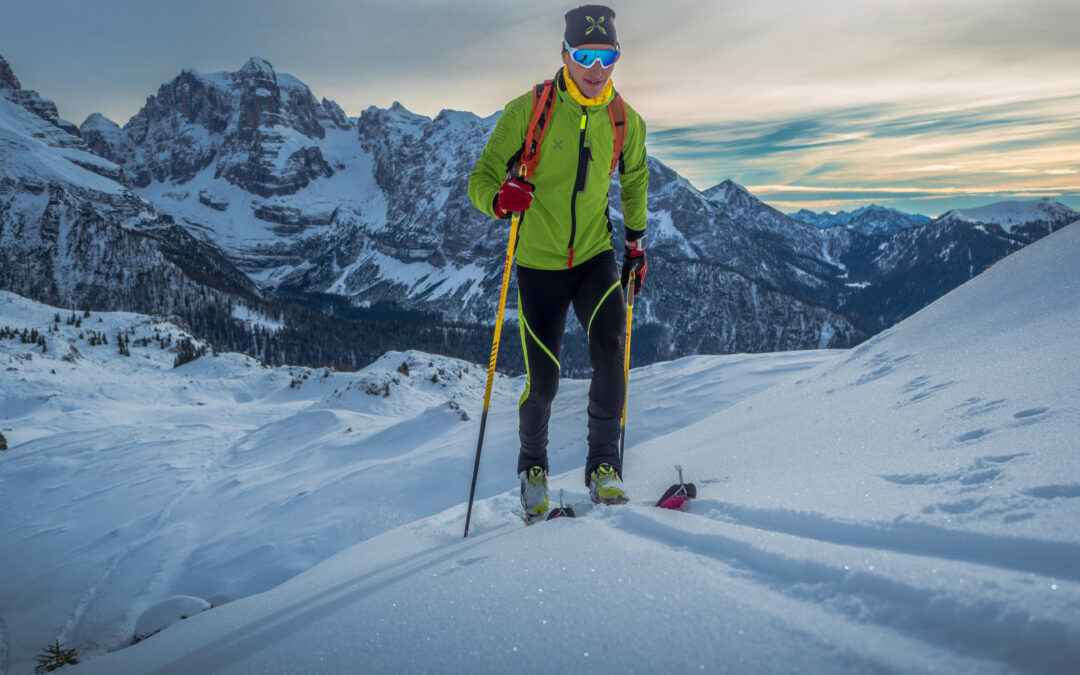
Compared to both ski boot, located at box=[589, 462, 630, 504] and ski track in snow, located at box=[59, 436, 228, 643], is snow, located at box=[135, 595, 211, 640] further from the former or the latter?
ski boot, located at box=[589, 462, 630, 504]

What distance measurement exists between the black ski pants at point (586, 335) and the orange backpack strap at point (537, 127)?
0.87 m

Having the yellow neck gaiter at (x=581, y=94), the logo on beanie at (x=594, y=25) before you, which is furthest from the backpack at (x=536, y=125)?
the logo on beanie at (x=594, y=25)

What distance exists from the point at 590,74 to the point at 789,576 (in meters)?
3.62

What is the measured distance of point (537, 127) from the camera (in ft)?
13.4

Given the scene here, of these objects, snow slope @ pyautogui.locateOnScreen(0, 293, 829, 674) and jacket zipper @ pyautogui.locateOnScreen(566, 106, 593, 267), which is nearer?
jacket zipper @ pyautogui.locateOnScreen(566, 106, 593, 267)

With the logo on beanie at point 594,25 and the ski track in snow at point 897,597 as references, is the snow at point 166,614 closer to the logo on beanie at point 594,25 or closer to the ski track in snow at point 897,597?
the ski track in snow at point 897,597

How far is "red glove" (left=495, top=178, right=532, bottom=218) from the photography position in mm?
3967

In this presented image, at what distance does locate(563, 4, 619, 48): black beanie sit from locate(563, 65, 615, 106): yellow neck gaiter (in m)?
0.23

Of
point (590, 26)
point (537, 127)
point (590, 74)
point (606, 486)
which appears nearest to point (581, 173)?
point (537, 127)

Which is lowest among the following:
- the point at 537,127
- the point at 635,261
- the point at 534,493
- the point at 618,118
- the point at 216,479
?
the point at 216,479

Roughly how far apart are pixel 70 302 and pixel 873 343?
19793cm

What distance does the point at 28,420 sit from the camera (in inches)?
555

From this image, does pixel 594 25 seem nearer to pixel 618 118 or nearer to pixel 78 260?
pixel 618 118

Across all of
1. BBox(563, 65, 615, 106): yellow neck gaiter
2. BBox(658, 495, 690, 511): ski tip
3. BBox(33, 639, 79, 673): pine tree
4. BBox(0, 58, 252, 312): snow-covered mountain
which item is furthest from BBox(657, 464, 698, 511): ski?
BBox(0, 58, 252, 312): snow-covered mountain
